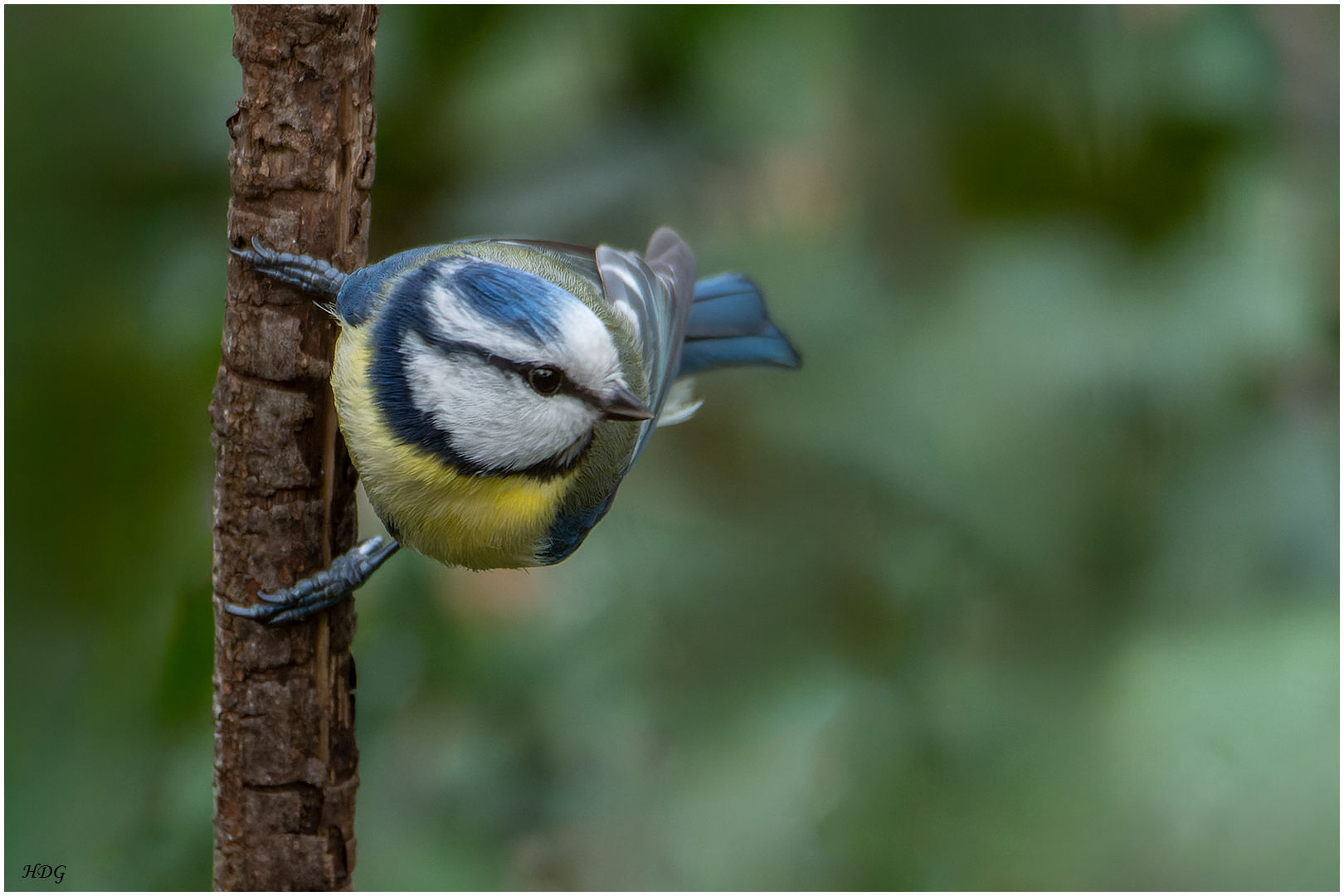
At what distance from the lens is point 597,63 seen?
5.37 ft

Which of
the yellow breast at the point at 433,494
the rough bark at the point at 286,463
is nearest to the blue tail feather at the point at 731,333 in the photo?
the yellow breast at the point at 433,494

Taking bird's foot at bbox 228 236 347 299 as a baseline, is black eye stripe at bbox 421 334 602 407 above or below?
below

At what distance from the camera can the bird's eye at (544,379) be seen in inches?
42.8

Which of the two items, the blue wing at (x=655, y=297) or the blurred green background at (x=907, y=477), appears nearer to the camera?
the blue wing at (x=655, y=297)

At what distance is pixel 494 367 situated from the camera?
110cm

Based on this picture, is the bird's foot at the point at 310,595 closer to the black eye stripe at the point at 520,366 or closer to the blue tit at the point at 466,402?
the blue tit at the point at 466,402

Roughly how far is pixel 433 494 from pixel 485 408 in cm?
13

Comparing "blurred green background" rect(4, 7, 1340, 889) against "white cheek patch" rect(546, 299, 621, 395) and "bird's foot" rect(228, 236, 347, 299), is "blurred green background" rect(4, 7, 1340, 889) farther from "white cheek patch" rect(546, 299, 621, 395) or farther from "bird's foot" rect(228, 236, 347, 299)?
"white cheek patch" rect(546, 299, 621, 395)

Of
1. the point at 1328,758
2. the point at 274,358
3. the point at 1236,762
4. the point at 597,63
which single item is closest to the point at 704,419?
the point at 597,63

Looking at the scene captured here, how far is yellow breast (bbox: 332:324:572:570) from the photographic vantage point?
1117mm

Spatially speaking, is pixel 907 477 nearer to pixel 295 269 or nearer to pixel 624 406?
pixel 624 406
